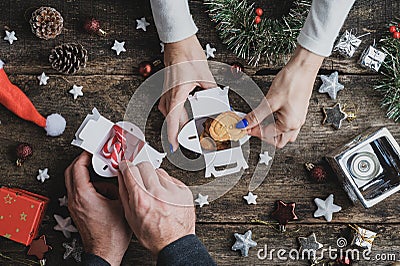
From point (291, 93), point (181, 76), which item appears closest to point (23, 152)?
point (181, 76)

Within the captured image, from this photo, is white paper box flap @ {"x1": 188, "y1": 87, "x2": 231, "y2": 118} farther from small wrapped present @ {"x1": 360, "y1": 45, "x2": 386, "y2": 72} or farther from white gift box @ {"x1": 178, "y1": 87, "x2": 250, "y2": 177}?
small wrapped present @ {"x1": 360, "y1": 45, "x2": 386, "y2": 72}

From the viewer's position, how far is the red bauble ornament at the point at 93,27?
1.46 metres

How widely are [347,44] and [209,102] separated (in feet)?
1.33

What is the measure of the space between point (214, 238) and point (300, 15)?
2.06ft

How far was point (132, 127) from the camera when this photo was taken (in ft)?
4.78

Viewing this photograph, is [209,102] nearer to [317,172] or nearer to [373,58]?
[317,172]

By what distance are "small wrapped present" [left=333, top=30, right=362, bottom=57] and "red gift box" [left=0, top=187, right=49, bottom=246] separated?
87 cm

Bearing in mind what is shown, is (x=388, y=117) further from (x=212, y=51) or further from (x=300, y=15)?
(x=212, y=51)

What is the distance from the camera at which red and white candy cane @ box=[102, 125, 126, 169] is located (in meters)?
1.40

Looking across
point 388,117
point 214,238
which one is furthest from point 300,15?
point 214,238

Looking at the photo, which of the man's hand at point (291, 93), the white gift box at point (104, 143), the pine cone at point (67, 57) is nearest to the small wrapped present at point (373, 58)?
the man's hand at point (291, 93)

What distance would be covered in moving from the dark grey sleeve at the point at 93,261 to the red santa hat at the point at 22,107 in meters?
0.33

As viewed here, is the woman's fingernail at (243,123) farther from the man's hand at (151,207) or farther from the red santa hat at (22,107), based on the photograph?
the red santa hat at (22,107)

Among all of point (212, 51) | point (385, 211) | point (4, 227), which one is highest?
point (212, 51)
